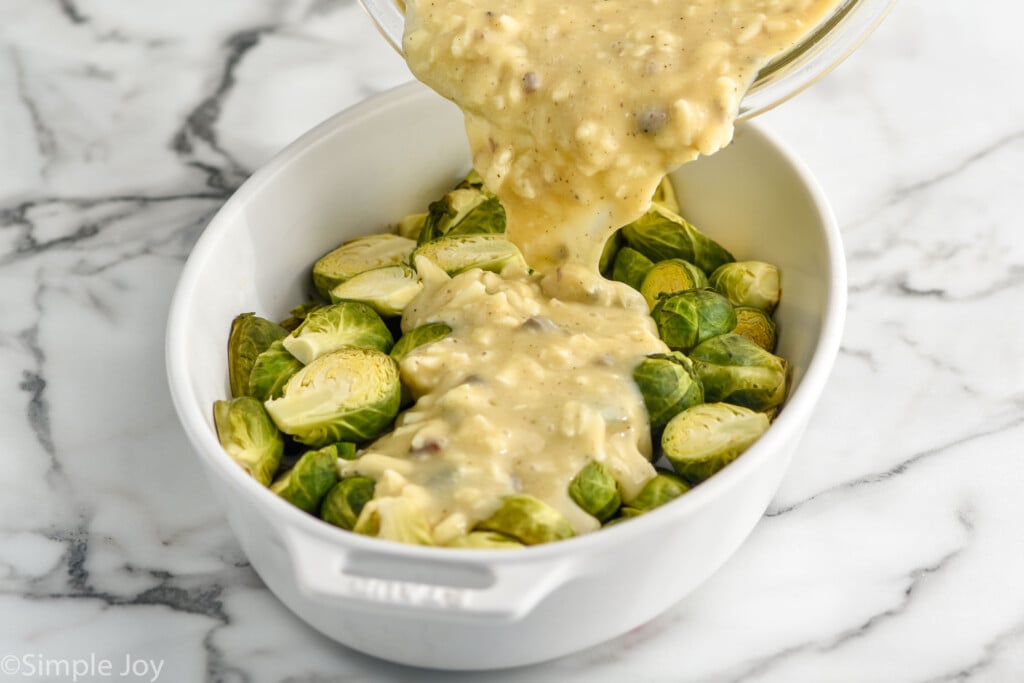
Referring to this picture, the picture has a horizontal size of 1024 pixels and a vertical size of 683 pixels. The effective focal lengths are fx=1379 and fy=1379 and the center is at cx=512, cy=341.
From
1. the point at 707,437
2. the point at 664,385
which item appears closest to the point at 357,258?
the point at 664,385

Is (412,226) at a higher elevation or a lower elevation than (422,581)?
lower

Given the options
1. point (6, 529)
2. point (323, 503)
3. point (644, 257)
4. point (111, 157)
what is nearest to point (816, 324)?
point (644, 257)

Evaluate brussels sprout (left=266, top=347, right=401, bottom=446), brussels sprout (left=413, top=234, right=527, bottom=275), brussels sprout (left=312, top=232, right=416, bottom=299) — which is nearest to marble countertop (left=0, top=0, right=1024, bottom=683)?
brussels sprout (left=266, top=347, right=401, bottom=446)

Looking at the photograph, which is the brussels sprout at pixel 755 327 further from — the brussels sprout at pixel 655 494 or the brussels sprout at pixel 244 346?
the brussels sprout at pixel 244 346

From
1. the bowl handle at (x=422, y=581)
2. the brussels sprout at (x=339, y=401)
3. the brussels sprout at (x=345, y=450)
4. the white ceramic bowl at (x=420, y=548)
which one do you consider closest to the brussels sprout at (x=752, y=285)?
the white ceramic bowl at (x=420, y=548)

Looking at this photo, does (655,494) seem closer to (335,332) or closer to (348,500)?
(348,500)

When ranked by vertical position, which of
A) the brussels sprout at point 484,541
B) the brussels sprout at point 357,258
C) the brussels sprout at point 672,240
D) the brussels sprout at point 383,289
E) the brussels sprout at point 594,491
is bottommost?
the brussels sprout at point 357,258
